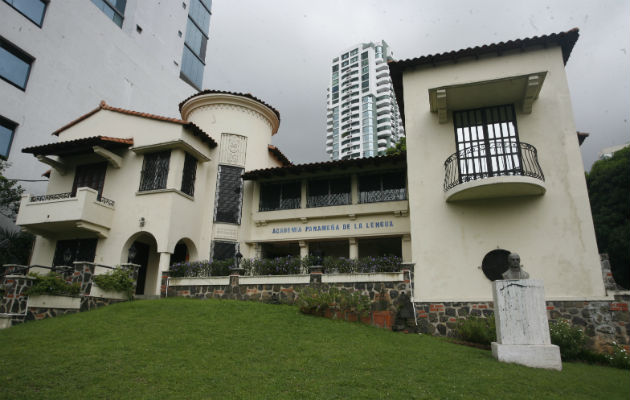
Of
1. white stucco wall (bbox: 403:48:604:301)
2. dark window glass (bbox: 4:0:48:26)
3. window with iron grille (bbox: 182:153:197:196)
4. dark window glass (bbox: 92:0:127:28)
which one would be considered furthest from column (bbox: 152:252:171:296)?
dark window glass (bbox: 92:0:127:28)

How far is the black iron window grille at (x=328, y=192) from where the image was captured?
17078 mm

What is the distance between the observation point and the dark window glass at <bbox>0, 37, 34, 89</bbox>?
1892 centimetres

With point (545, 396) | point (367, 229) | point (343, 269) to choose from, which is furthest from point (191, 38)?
point (545, 396)

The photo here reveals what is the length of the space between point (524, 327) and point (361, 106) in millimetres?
82025

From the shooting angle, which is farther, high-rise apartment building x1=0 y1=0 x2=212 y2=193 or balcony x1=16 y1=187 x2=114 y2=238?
high-rise apartment building x1=0 y1=0 x2=212 y2=193

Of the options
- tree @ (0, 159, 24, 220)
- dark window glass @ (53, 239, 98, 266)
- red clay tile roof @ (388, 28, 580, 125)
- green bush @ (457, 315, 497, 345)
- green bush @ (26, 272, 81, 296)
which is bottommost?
green bush @ (457, 315, 497, 345)

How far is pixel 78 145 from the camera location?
652 inches

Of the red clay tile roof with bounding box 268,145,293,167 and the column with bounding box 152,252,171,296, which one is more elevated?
the red clay tile roof with bounding box 268,145,293,167

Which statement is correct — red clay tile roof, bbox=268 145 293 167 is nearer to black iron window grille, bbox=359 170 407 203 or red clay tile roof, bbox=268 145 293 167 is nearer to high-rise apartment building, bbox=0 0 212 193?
black iron window grille, bbox=359 170 407 203

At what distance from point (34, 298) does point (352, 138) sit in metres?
77.5

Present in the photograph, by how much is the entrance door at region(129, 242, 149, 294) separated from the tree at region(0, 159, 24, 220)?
6779mm

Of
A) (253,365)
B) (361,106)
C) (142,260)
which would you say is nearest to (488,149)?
(253,365)

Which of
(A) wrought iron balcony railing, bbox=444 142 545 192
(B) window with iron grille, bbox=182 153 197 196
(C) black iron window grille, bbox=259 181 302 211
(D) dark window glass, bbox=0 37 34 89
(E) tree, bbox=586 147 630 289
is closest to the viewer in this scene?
(A) wrought iron balcony railing, bbox=444 142 545 192

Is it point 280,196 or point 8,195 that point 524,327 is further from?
point 8,195
